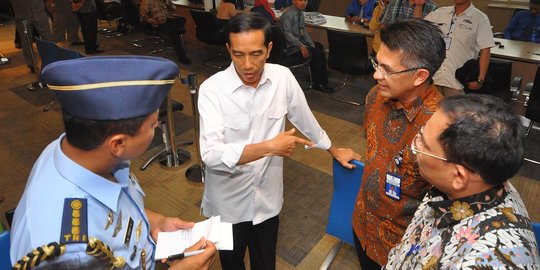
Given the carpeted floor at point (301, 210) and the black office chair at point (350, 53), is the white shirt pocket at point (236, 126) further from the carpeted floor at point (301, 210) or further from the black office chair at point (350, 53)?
the black office chair at point (350, 53)

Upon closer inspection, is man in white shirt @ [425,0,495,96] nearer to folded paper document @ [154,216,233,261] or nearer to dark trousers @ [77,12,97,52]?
folded paper document @ [154,216,233,261]

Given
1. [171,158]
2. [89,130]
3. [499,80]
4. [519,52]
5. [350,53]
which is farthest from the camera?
[350,53]

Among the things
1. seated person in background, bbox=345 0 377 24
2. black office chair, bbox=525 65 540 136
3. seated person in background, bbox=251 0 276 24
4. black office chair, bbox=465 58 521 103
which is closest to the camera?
black office chair, bbox=525 65 540 136

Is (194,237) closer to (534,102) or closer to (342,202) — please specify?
(342,202)

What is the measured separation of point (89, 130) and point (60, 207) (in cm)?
21

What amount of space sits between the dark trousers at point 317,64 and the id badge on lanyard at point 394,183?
361 centimetres

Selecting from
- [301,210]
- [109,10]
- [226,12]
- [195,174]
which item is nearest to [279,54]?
[226,12]

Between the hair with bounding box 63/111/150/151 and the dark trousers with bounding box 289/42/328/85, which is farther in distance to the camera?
the dark trousers with bounding box 289/42/328/85

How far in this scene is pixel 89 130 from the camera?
942 millimetres

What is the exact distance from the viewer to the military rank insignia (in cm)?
88

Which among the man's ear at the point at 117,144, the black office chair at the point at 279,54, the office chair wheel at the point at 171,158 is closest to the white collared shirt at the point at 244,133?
the man's ear at the point at 117,144

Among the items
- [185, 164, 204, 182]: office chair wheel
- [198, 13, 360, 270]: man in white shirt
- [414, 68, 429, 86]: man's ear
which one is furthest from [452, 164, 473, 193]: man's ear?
[185, 164, 204, 182]: office chair wheel

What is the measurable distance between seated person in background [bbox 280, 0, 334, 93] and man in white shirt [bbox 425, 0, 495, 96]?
1.66m

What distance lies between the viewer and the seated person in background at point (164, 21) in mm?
5871
